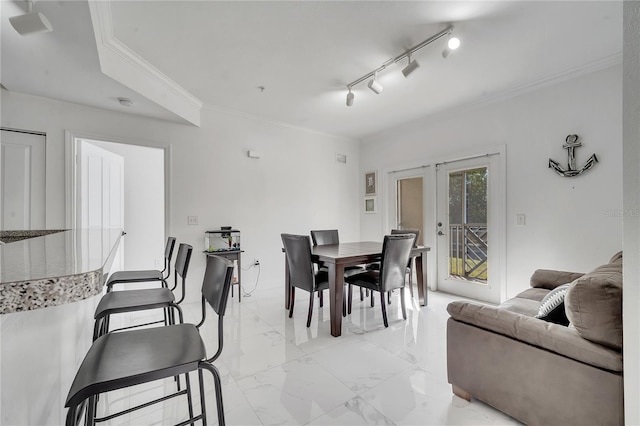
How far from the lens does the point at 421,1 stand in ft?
6.11

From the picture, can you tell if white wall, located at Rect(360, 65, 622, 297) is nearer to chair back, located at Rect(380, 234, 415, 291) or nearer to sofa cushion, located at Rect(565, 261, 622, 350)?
chair back, located at Rect(380, 234, 415, 291)

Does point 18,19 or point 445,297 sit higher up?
point 18,19

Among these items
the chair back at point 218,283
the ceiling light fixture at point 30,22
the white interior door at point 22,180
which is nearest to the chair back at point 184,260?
the chair back at point 218,283

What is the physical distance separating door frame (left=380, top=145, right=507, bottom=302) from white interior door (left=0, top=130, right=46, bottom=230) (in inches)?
172

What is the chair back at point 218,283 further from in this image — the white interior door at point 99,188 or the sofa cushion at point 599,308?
the white interior door at point 99,188

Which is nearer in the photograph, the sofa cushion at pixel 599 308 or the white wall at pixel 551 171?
the sofa cushion at pixel 599 308

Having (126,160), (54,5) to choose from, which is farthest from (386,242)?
(126,160)

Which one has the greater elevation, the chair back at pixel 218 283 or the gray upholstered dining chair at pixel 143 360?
the chair back at pixel 218 283

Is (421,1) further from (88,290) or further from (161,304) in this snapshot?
(161,304)

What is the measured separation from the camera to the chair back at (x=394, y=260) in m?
2.57

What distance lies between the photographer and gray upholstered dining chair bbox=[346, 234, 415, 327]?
101 inches

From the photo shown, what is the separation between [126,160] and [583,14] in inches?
216

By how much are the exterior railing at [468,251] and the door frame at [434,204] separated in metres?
0.18

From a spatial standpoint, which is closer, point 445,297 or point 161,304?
point 161,304
